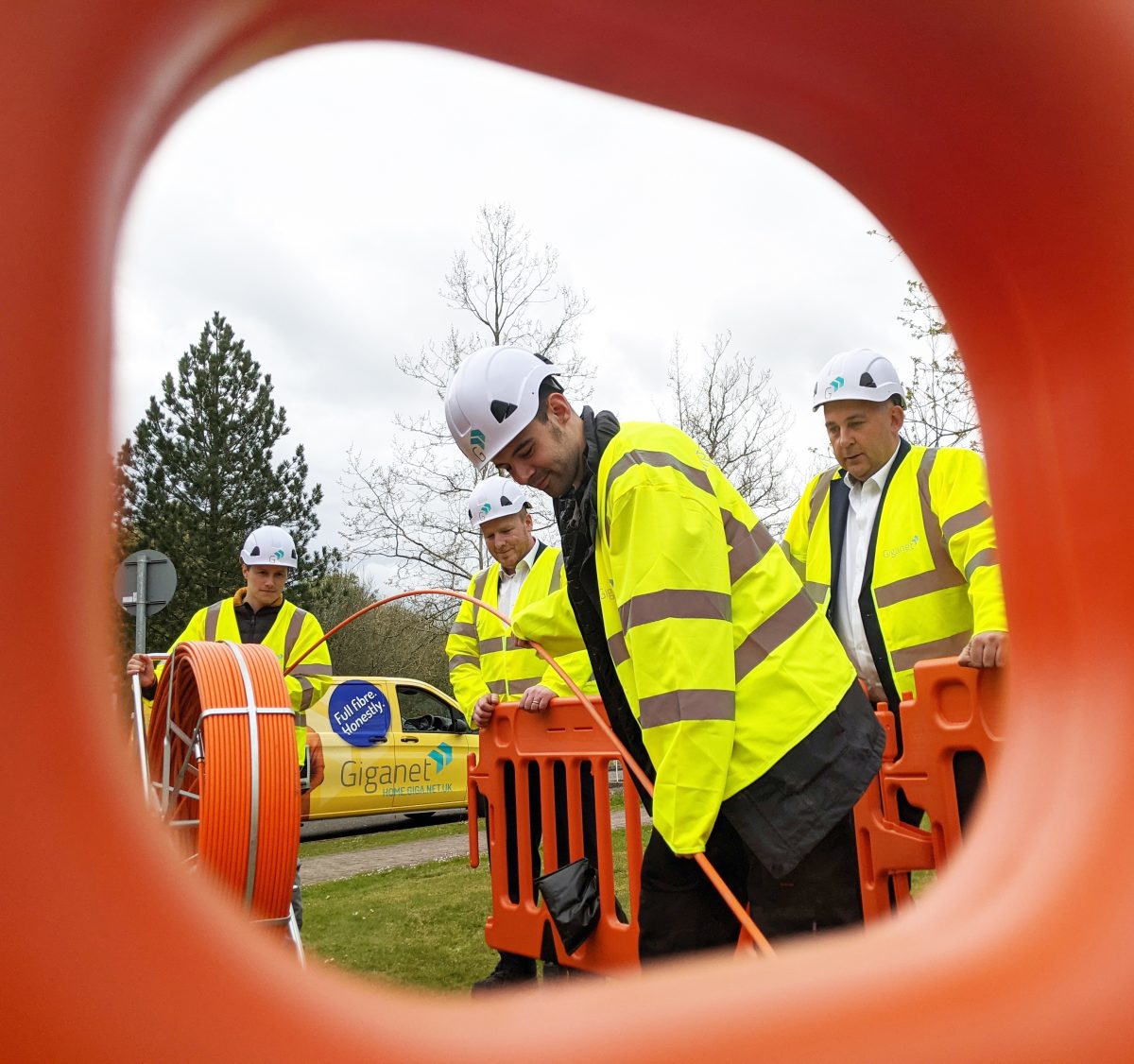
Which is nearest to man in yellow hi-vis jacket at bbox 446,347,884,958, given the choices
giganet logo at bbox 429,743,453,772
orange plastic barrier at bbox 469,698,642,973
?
orange plastic barrier at bbox 469,698,642,973

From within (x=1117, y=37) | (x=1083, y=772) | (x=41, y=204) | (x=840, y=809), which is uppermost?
(x=1117, y=37)

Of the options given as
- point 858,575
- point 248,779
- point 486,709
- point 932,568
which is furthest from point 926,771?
point 486,709

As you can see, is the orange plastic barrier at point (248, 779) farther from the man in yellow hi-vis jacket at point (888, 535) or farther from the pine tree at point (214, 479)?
the pine tree at point (214, 479)

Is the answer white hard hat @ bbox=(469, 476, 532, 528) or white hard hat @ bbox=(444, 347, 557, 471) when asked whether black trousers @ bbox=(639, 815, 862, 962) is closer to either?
white hard hat @ bbox=(444, 347, 557, 471)

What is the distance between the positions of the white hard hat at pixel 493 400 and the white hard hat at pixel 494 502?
2.90 metres

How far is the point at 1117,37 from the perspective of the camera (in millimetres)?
1077

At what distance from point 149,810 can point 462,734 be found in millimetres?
13135

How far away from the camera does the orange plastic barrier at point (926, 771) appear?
268cm

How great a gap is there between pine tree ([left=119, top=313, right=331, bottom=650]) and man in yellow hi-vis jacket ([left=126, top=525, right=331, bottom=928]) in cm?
2528

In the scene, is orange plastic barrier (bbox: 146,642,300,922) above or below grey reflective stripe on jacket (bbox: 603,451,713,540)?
below

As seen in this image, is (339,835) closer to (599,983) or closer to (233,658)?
(233,658)

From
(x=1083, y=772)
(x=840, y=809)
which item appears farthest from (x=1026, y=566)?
(x=840, y=809)

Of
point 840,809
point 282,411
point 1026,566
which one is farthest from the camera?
point 282,411

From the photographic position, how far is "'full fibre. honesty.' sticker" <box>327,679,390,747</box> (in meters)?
12.4
